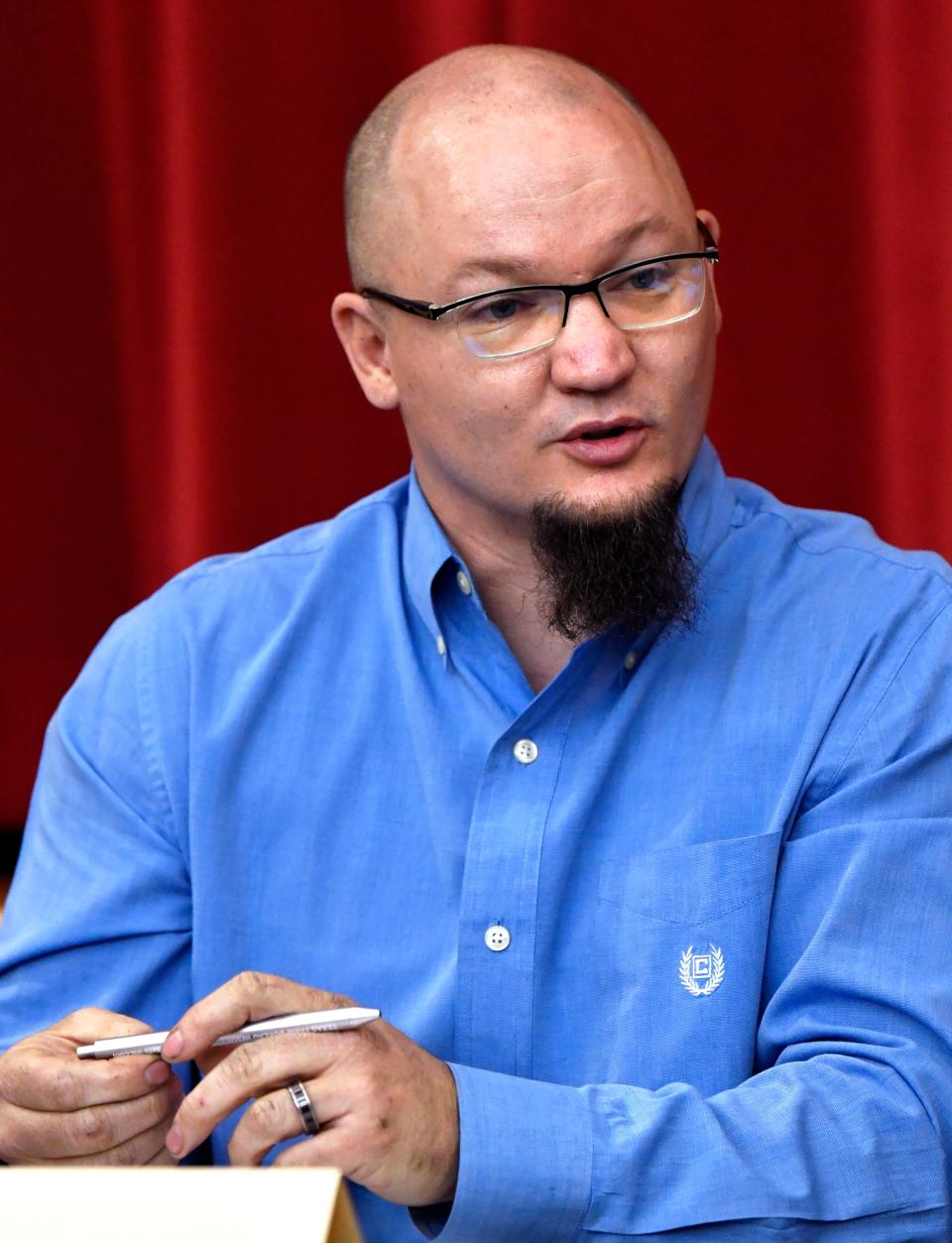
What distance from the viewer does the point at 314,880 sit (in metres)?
1.28

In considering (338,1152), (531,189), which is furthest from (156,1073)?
(531,189)

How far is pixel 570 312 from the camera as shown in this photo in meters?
1.24

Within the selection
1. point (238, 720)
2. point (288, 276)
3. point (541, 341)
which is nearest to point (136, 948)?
point (238, 720)

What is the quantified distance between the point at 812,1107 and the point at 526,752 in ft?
1.13

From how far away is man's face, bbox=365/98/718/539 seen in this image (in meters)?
1.24

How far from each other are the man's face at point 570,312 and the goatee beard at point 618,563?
0.5 inches

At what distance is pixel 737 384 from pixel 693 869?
908mm

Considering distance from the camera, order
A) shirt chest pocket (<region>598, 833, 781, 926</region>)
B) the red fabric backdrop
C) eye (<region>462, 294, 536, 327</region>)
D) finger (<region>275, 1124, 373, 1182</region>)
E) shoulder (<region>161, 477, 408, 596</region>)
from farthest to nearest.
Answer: the red fabric backdrop → shoulder (<region>161, 477, 408, 596</region>) → eye (<region>462, 294, 536, 327</region>) → shirt chest pocket (<region>598, 833, 781, 926</region>) → finger (<region>275, 1124, 373, 1182</region>)

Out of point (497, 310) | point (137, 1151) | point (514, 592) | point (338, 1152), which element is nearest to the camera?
point (338, 1152)

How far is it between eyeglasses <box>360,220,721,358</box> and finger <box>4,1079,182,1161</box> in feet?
2.00

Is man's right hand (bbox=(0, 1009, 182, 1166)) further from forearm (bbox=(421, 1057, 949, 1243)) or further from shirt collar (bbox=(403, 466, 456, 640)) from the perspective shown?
shirt collar (bbox=(403, 466, 456, 640))

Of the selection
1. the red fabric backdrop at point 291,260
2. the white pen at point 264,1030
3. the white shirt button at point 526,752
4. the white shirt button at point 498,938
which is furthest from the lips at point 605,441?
the red fabric backdrop at point 291,260

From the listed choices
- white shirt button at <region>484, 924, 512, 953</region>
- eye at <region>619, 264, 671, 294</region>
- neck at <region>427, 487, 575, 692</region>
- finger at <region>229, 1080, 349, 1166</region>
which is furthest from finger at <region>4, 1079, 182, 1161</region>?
eye at <region>619, 264, 671, 294</region>

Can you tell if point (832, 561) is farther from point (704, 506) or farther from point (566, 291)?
point (566, 291)
